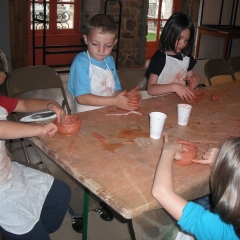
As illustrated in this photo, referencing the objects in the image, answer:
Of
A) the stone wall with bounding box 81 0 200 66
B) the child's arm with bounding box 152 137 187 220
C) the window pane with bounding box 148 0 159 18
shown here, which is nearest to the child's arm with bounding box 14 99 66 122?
the child's arm with bounding box 152 137 187 220

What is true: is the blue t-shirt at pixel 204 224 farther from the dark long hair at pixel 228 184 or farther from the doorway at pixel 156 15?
the doorway at pixel 156 15

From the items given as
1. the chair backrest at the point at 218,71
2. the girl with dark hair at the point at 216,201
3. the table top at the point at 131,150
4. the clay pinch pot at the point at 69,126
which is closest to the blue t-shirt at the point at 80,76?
the table top at the point at 131,150

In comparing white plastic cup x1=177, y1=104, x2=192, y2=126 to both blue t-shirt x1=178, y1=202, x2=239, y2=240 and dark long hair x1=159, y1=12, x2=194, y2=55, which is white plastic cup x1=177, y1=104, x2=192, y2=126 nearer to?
blue t-shirt x1=178, y1=202, x2=239, y2=240

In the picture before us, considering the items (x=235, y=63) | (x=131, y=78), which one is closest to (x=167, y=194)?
(x=131, y=78)

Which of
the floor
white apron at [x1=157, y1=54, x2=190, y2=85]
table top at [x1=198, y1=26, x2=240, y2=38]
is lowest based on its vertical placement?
the floor

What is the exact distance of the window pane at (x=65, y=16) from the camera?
6.71 meters

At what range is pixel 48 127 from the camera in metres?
1.54

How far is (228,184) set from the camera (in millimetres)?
1073

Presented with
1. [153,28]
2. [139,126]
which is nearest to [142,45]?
[153,28]

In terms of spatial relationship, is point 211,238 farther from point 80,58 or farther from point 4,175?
point 80,58

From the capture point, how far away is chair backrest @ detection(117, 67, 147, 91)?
2.88 meters

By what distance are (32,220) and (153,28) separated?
734cm

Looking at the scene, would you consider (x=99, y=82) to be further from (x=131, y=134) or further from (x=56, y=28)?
(x=56, y=28)

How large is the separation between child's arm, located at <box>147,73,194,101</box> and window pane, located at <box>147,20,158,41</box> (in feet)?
19.2
